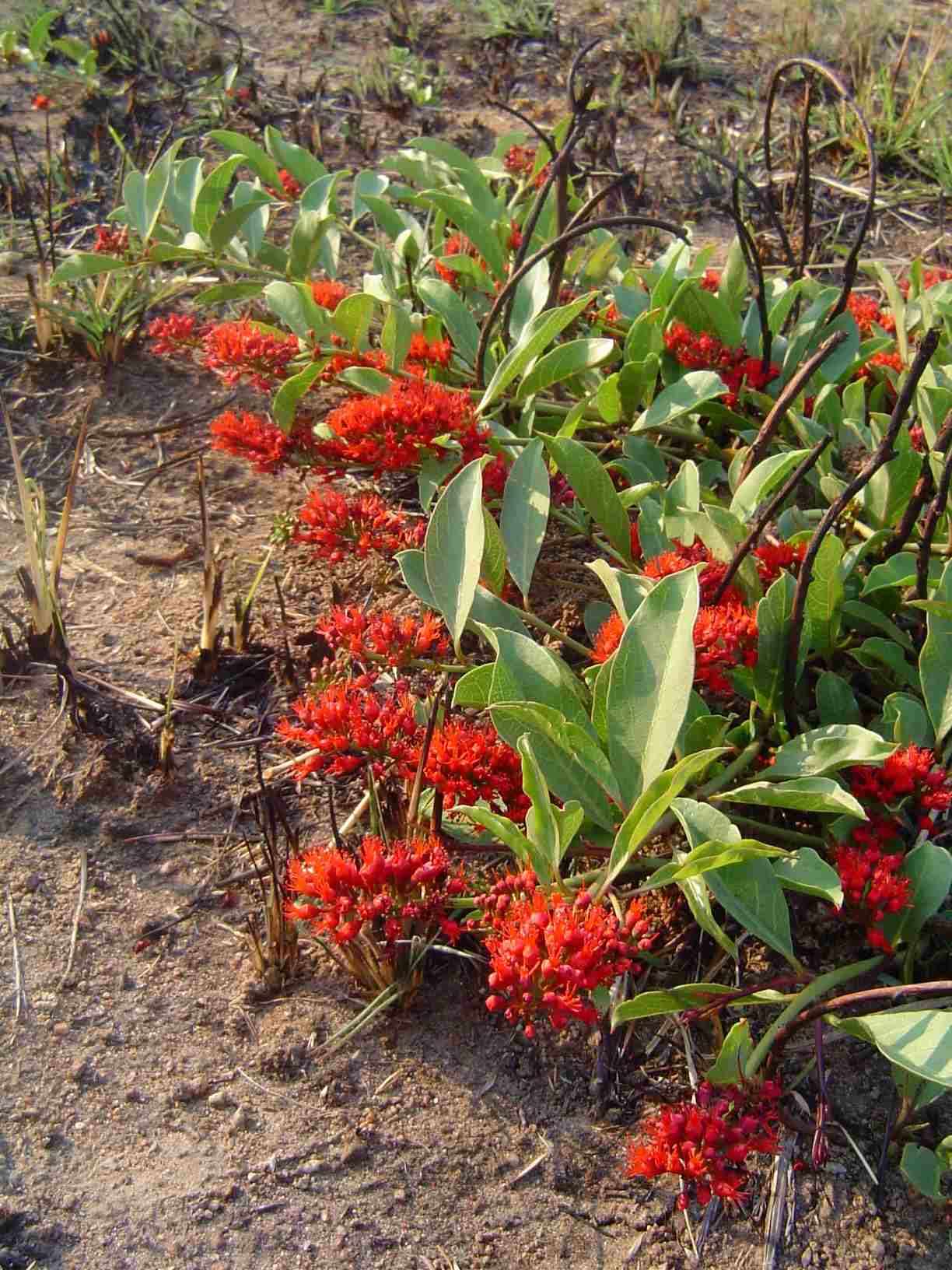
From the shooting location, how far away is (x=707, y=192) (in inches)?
171

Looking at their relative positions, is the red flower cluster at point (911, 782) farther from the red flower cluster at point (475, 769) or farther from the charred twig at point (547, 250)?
the charred twig at point (547, 250)

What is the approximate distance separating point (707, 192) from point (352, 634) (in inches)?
122

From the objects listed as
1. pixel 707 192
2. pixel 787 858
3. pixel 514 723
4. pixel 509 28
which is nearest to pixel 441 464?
pixel 514 723

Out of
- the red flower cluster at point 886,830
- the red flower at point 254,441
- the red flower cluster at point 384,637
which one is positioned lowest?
the red flower cluster at point 886,830

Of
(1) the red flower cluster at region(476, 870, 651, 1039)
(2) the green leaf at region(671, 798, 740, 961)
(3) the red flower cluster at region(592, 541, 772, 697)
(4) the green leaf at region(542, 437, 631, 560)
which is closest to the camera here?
(1) the red flower cluster at region(476, 870, 651, 1039)

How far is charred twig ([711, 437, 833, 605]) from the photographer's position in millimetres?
1799

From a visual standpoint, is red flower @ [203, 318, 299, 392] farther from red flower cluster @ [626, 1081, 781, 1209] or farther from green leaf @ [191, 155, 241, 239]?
red flower cluster @ [626, 1081, 781, 1209]

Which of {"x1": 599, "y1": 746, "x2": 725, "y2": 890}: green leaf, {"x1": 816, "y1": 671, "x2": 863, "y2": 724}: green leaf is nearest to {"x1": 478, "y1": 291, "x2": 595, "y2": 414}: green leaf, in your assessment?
{"x1": 816, "y1": 671, "x2": 863, "y2": 724}: green leaf

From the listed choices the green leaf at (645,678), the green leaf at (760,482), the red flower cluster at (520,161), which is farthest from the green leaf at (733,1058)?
the red flower cluster at (520,161)

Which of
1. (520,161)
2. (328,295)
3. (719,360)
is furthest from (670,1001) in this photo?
(520,161)

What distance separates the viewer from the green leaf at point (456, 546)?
1.99 meters

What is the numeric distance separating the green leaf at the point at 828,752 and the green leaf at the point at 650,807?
24cm

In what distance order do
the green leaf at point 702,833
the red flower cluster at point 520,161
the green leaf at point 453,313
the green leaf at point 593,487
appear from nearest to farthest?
the green leaf at point 702,833
the green leaf at point 593,487
the green leaf at point 453,313
the red flower cluster at point 520,161

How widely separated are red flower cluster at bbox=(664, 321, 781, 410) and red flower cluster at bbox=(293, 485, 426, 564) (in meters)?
0.86
